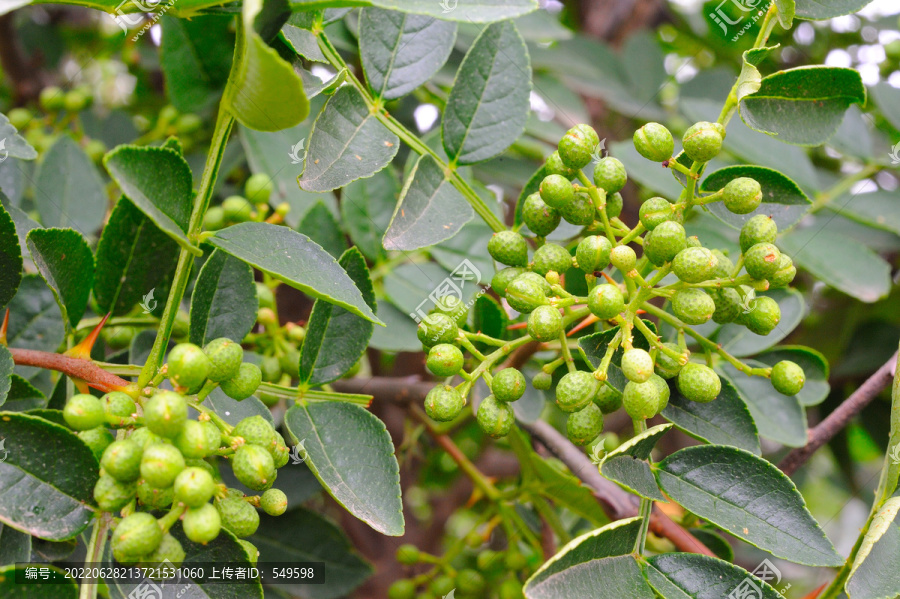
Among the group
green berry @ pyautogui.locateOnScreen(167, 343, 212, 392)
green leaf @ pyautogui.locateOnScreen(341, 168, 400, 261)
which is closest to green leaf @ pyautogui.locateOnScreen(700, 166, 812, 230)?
green leaf @ pyautogui.locateOnScreen(341, 168, 400, 261)

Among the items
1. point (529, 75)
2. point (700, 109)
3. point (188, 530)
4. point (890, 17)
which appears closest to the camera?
point (188, 530)

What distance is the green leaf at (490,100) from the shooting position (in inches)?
63.0

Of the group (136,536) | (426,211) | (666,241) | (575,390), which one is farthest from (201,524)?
(666,241)

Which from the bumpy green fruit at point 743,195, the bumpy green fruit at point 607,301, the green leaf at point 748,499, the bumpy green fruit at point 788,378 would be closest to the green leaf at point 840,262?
the bumpy green fruit at point 788,378

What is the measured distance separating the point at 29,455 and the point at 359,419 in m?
0.56

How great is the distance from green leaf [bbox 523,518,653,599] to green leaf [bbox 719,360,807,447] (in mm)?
551

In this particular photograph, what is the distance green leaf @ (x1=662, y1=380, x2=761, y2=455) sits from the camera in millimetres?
1382

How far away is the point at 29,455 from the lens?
1.09m

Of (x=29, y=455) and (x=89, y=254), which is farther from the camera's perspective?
(x=89, y=254)

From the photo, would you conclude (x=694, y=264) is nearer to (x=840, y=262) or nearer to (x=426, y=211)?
(x=426, y=211)

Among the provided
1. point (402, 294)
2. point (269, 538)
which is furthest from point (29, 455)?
point (402, 294)

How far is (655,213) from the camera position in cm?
129

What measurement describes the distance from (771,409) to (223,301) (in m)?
1.30

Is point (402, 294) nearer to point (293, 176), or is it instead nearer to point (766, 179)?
point (293, 176)
